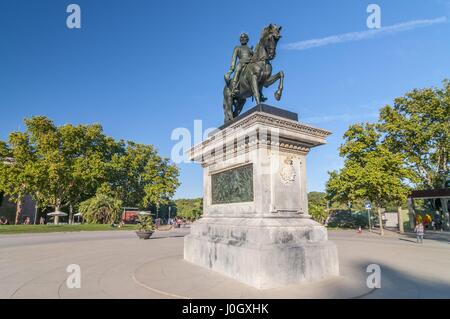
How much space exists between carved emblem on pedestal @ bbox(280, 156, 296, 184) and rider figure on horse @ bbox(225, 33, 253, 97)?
3128 millimetres

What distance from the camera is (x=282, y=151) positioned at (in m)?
7.27

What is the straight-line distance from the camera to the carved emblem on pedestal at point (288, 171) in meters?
7.07

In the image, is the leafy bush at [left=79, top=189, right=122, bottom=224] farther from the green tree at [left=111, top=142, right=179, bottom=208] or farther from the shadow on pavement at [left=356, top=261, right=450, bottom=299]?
the shadow on pavement at [left=356, top=261, right=450, bottom=299]

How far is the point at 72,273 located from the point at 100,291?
2598 mm

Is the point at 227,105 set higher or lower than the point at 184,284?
higher

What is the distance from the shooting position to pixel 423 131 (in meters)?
34.9

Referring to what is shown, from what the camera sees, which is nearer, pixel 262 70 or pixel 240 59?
pixel 262 70

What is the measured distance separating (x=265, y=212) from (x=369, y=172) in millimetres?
26614

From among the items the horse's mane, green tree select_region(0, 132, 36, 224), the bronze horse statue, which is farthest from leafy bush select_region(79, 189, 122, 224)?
the horse's mane

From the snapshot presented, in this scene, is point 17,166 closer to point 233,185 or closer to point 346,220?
point 233,185

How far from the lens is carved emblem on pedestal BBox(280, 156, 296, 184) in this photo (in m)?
7.07

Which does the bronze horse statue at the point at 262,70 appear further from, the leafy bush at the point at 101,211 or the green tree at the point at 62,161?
the leafy bush at the point at 101,211

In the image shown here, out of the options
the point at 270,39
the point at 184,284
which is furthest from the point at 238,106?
the point at 184,284
